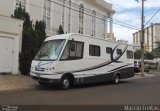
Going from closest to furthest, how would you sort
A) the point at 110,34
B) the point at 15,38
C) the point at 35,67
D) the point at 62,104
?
1. the point at 62,104
2. the point at 35,67
3. the point at 15,38
4. the point at 110,34

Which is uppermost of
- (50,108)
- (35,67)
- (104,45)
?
(104,45)

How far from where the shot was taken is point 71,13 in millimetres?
36938

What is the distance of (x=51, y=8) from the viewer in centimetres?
3328

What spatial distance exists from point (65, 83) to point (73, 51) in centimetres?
190

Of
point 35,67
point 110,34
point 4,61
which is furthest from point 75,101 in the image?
point 110,34

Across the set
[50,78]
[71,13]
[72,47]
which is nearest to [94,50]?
[72,47]

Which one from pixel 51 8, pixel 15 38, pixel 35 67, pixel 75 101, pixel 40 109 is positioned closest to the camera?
pixel 40 109

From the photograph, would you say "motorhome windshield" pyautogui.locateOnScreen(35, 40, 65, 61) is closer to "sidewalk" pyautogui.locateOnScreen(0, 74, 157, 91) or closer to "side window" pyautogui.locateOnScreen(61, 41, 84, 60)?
"side window" pyautogui.locateOnScreen(61, 41, 84, 60)

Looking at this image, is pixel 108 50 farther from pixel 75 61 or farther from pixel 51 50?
pixel 51 50

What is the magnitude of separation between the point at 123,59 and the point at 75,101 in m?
11.0

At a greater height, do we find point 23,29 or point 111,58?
point 23,29

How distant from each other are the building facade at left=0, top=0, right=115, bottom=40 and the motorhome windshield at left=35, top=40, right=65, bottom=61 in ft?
30.0

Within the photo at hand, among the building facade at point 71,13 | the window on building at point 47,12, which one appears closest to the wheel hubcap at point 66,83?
the building facade at point 71,13

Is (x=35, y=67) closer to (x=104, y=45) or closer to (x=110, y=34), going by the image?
(x=104, y=45)
